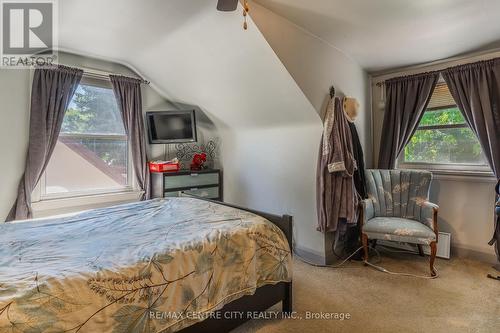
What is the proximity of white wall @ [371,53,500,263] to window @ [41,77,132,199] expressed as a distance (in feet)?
12.4

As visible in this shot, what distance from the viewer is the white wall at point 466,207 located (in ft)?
9.35

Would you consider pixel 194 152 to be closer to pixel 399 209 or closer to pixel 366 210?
pixel 366 210

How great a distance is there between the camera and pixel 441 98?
10.4 ft

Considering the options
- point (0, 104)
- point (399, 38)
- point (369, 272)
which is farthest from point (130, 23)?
point (369, 272)

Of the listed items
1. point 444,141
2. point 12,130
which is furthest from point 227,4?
point 444,141

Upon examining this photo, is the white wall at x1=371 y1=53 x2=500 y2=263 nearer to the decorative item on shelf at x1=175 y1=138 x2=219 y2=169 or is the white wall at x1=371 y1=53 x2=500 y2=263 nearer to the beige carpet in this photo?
the beige carpet

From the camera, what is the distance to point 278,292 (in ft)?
6.33

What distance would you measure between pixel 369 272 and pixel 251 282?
5.07 feet

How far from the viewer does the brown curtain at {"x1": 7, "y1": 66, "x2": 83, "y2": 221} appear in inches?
109

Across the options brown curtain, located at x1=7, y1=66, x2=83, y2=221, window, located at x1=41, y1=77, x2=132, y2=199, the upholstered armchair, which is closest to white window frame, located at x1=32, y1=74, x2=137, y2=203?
window, located at x1=41, y1=77, x2=132, y2=199

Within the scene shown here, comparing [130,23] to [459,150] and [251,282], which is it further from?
[459,150]

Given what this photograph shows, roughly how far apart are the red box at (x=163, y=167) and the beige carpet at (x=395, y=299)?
200 centimetres

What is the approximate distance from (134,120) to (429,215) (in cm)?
358

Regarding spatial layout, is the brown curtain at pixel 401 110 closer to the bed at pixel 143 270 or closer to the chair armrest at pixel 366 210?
the chair armrest at pixel 366 210
